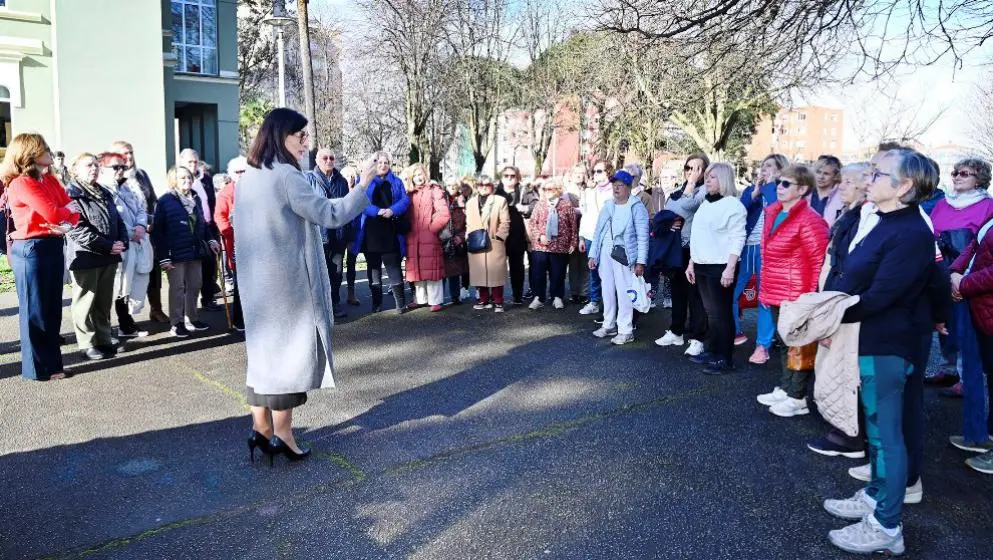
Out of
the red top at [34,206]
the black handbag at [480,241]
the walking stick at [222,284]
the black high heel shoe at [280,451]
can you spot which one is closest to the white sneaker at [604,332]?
the black handbag at [480,241]

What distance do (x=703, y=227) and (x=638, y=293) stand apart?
1.39 metres

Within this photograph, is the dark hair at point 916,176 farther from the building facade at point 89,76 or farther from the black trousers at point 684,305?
the building facade at point 89,76

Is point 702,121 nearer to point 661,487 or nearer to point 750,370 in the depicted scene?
point 750,370

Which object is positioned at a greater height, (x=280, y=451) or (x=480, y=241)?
(x=480, y=241)

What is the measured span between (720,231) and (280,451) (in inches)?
159

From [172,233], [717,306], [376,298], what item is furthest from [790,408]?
[172,233]

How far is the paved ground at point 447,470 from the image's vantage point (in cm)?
361

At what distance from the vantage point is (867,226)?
4.01 m

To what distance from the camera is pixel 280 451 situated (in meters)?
4.56

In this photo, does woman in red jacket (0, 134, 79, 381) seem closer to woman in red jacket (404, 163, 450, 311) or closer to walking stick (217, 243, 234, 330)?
walking stick (217, 243, 234, 330)

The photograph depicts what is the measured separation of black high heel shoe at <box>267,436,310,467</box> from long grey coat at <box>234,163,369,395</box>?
386 mm

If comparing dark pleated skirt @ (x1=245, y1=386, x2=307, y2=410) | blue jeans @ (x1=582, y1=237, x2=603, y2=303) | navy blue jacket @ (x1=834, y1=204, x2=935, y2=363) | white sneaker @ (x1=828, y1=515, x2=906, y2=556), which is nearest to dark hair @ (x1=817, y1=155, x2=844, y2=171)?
blue jeans @ (x1=582, y1=237, x2=603, y2=303)

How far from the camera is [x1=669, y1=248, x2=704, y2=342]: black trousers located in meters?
7.45

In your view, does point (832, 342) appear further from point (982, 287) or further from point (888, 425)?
point (982, 287)
